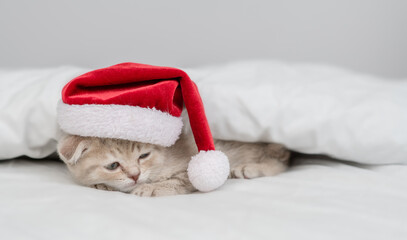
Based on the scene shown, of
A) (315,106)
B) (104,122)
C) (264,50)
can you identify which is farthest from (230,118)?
(264,50)

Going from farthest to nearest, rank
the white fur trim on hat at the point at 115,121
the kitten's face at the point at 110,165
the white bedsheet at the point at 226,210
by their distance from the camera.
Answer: the kitten's face at the point at 110,165 → the white fur trim on hat at the point at 115,121 → the white bedsheet at the point at 226,210

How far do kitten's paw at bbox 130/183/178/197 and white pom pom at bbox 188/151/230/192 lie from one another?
70 millimetres

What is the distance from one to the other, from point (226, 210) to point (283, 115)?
1.45ft

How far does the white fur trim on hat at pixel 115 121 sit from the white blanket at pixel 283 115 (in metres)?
0.21

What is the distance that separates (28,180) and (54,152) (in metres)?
0.25

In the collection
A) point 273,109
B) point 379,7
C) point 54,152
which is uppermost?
point 379,7

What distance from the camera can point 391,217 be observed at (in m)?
0.76

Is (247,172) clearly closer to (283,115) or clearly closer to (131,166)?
(283,115)

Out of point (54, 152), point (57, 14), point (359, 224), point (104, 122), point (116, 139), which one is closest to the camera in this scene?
point (359, 224)

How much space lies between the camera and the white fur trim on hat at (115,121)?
3.07ft

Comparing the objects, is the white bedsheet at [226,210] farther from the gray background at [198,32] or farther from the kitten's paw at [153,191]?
the gray background at [198,32]

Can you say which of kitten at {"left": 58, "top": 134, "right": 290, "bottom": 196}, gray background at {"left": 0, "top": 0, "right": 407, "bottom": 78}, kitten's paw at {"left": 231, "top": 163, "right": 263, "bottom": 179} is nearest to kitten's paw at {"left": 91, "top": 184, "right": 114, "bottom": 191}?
kitten at {"left": 58, "top": 134, "right": 290, "bottom": 196}

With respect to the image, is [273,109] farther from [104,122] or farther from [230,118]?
[104,122]

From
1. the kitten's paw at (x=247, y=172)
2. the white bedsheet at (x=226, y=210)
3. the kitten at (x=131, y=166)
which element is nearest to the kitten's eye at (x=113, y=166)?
the kitten at (x=131, y=166)
